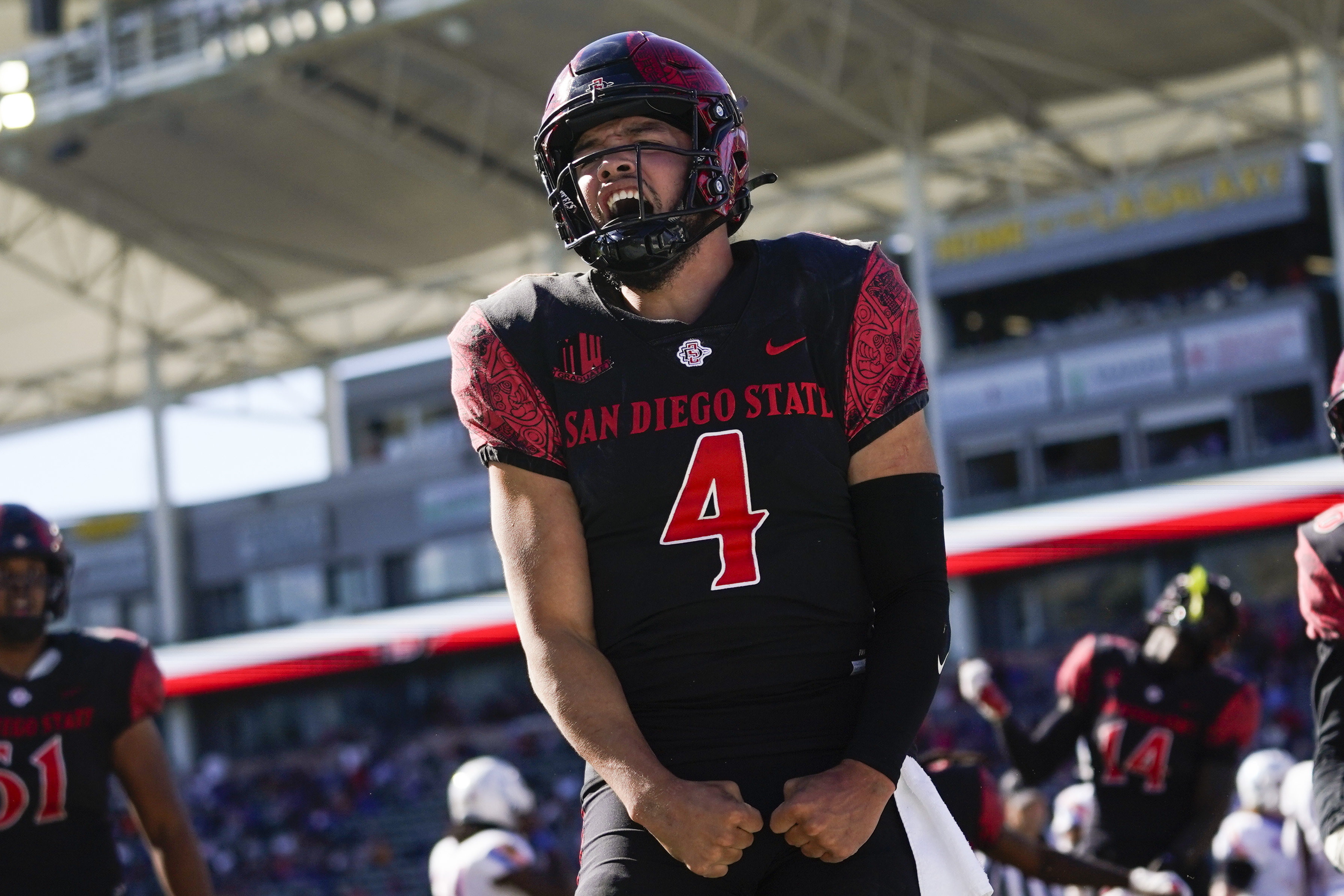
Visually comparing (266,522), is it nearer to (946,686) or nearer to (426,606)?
(426,606)

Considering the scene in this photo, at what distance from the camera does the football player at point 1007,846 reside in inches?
199

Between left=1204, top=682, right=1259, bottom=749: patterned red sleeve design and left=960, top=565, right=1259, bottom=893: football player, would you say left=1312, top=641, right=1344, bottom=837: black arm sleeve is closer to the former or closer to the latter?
left=960, top=565, right=1259, bottom=893: football player

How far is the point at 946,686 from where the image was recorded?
68.1 ft

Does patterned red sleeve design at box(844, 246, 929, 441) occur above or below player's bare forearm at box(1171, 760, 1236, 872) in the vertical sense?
above

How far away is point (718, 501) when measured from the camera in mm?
2439

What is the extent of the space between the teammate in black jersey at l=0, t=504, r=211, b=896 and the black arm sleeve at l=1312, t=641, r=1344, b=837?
2.79 m

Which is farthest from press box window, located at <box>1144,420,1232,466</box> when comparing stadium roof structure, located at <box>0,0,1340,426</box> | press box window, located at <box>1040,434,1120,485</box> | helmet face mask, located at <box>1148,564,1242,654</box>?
helmet face mask, located at <box>1148,564,1242,654</box>

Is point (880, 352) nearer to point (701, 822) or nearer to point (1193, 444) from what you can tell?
point (701, 822)

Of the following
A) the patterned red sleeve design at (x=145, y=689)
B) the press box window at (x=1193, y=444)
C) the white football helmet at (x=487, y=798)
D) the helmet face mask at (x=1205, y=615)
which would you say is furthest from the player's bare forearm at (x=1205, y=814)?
the press box window at (x=1193, y=444)

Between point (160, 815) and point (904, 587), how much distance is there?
8.96 ft

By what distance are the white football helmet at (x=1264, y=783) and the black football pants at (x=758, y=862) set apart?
645 cm

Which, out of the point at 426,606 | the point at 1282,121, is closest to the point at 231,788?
the point at 426,606

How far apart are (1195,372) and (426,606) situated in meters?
12.9

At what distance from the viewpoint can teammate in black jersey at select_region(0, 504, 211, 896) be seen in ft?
14.4
